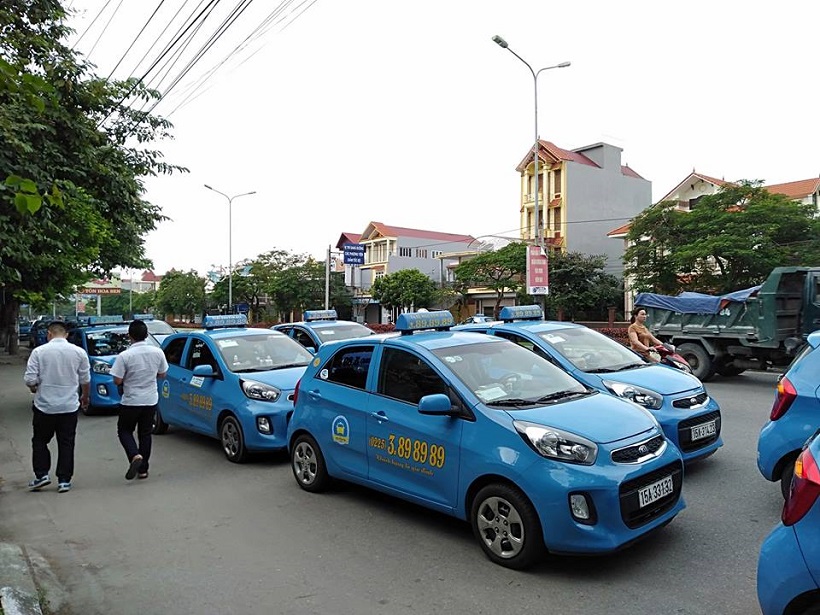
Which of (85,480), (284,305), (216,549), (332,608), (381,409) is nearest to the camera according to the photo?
(332,608)

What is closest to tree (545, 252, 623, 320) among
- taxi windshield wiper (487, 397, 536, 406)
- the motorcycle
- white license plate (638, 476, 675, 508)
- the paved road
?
the motorcycle

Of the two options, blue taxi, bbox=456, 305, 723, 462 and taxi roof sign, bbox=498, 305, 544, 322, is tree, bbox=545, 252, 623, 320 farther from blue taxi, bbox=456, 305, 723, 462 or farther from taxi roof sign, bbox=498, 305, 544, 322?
blue taxi, bbox=456, 305, 723, 462

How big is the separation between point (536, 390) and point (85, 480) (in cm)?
513

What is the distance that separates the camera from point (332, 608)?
A: 3.73 m

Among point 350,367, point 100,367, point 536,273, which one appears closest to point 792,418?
point 350,367

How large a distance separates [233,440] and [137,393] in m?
1.27

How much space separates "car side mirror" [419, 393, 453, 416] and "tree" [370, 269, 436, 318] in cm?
4371

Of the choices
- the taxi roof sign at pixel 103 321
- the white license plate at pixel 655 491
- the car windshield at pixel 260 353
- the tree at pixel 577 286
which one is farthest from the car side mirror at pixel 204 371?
the tree at pixel 577 286

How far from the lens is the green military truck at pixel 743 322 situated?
12.2 metres

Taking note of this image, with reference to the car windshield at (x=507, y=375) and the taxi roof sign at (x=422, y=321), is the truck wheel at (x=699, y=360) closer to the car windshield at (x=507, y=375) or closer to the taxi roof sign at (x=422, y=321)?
the taxi roof sign at (x=422, y=321)

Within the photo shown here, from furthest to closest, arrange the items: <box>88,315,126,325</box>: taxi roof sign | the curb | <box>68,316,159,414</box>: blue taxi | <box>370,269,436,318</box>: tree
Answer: <box>370,269,436,318</box>: tree < <box>88,315,126,325</box>: taxi roof sign < <box>68,316,159,414</box>: blue taxi < the curb

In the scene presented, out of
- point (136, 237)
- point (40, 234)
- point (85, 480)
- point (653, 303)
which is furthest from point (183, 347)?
point (653, 303)

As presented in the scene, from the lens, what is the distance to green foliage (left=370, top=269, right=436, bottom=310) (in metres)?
48.6

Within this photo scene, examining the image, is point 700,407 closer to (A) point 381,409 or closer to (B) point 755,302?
(A) point 381,409
